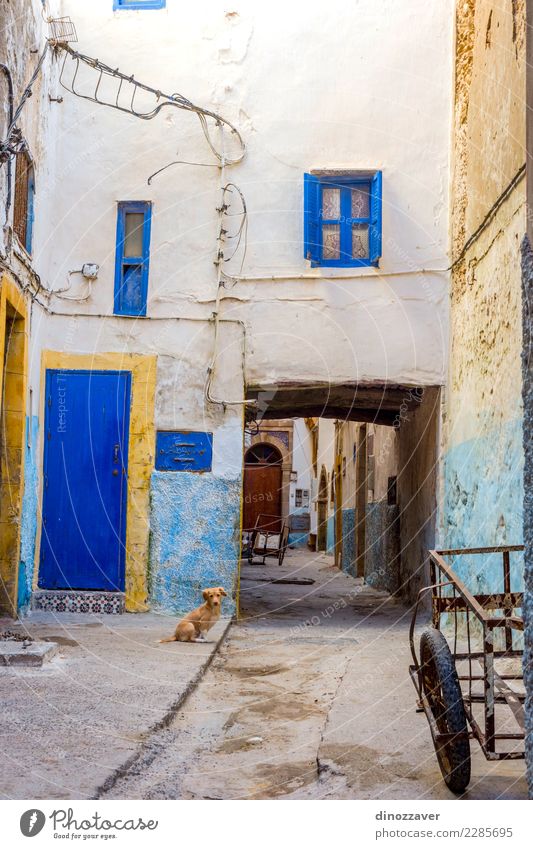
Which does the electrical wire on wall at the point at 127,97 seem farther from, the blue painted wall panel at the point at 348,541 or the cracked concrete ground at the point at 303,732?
the blue painted wall panel at the point at 348,541

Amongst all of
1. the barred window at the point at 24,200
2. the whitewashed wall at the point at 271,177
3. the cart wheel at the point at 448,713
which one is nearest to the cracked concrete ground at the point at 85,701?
the cart wheel at the point at 448,713

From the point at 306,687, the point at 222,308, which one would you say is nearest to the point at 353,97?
the point at 222,308

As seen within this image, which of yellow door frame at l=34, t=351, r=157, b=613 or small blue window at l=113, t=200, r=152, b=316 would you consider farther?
small blue window at l=113, t=200, r=152, b=316

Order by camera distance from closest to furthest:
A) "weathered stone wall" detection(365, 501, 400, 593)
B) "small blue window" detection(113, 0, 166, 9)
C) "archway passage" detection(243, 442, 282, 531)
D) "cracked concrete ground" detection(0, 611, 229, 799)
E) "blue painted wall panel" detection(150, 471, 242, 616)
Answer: "cracked concrete ground" detection(0, 611, 229, 799)
"blue painted wall panel" detection(150, 471, 242, 616)
"small blue window" detection(113, 0, 166, 9)
"weathered stone wall" detection(365, 501, 400, 593)
"archway passage" detection(243, 442, 282, 531)

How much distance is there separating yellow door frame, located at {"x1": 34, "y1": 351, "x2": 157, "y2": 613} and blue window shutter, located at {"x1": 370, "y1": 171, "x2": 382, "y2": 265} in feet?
8.87

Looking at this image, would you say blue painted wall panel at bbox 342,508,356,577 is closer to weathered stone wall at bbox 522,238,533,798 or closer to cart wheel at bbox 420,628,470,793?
cart wheel at bbox 420,628,470,793

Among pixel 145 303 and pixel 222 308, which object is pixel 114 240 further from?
pixel 222 308

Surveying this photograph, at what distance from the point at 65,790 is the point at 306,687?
10.1 ft

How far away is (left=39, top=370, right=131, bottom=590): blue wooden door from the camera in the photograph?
9750mm

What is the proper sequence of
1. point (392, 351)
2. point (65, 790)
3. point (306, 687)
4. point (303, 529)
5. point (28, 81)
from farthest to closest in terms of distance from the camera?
point (303, 529) < point (392, 351) < point (28, 81) < point (306, 687) < point (65, 790)

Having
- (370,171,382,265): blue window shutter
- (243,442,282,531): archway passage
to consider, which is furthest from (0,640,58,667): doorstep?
(243,442,282,531): archway passage

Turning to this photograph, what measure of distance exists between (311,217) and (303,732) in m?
6.21

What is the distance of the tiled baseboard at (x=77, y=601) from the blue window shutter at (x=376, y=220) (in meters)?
4.65

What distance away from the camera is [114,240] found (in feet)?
33.1
